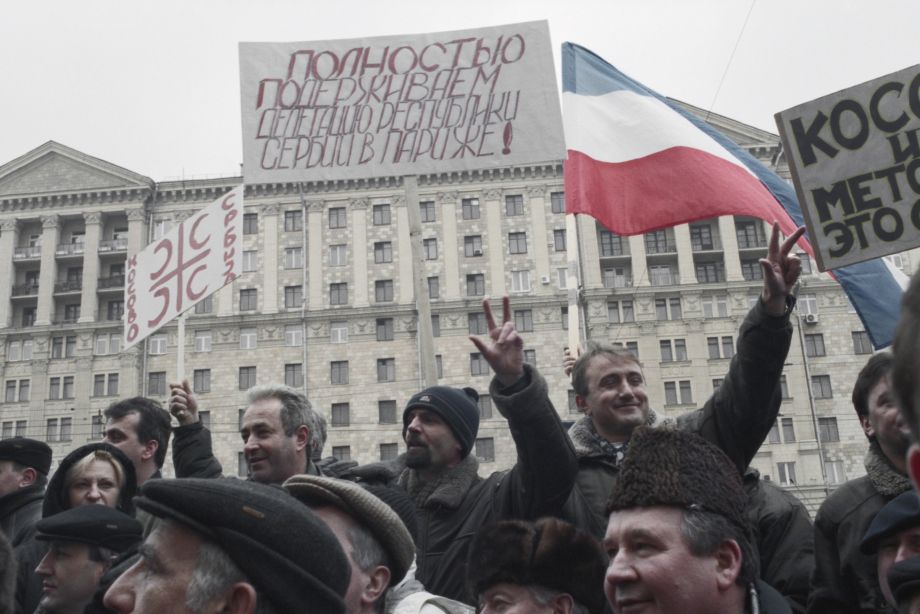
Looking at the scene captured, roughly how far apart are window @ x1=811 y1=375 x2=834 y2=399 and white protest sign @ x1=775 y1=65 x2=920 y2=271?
41.3 m

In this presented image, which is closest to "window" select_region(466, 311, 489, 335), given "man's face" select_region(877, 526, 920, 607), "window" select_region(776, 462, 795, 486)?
"window" select_region(776, 462, 795, 486)

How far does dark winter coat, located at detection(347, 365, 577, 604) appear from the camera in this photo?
3594 millimetres

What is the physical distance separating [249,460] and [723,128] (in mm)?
43282

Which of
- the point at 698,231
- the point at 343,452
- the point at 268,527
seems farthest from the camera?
the point at 698,231

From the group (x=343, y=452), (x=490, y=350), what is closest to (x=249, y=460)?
(x=490, y=350)

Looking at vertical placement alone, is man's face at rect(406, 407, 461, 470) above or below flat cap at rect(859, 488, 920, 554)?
above

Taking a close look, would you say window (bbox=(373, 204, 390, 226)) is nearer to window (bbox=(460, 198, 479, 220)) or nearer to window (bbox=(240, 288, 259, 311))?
window (bbox=(460, 198, 479, 220))

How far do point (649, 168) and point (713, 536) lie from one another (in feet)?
16.5

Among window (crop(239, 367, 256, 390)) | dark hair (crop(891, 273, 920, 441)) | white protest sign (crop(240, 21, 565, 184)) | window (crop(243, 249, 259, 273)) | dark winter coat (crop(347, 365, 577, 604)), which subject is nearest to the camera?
dark hair (crop(891, 273, 920, 441))

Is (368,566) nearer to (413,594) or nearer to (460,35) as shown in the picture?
(413,594)

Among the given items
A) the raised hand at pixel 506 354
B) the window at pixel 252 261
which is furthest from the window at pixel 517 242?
the raised hand at pixel 506 354

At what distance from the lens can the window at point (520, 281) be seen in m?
45.3

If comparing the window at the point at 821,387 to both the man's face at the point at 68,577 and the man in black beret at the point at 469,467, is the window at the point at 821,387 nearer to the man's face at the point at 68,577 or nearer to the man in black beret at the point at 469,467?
the man in black beret at the point at 469,467

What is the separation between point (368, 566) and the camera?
9.48ft
